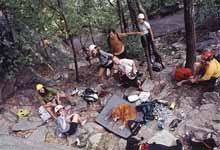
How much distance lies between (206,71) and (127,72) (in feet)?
6.77

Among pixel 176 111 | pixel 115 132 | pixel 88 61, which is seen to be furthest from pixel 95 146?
pixel 88 61

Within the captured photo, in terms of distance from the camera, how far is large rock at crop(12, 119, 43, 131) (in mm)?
11148

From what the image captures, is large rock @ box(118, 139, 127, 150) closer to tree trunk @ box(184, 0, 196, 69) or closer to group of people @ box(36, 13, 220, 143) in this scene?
group of people @ box(36, 13, 220, 143)

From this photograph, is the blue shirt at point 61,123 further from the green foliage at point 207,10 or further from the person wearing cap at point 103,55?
the green foliage at point 207,10

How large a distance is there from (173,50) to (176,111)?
3.55 m

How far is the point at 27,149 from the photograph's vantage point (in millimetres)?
10320

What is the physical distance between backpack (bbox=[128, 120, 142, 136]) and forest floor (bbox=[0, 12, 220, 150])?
0.36ft

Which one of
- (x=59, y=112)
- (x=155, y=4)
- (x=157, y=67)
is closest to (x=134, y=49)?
(x=157, y=67)

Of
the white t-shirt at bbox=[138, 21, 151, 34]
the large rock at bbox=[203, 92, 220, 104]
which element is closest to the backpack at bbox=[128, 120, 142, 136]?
the large rock at bbox=[203, 92, 220, 104]

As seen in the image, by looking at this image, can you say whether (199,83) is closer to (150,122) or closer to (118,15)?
(150,122)

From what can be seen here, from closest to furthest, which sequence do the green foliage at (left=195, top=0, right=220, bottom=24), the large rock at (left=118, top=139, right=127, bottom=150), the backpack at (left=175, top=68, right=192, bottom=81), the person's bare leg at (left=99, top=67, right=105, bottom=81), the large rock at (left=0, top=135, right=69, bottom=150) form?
the large rock at (left=118, top=139, right=127, bottom=150), the large rock at (left=0, top=135, right=69, bottom=150), the backpack at (left=175, top=68, right=192, bottom=81), the person's bare leg at (left=99, top=67, right=105, bottom=81), the green foliage at (left=195, top=0, right=220, bottom=24)

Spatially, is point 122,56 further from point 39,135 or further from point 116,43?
point 39,135

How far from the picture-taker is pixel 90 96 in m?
11.6

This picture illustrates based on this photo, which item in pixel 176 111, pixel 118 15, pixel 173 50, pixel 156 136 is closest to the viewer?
pixel 156 136
